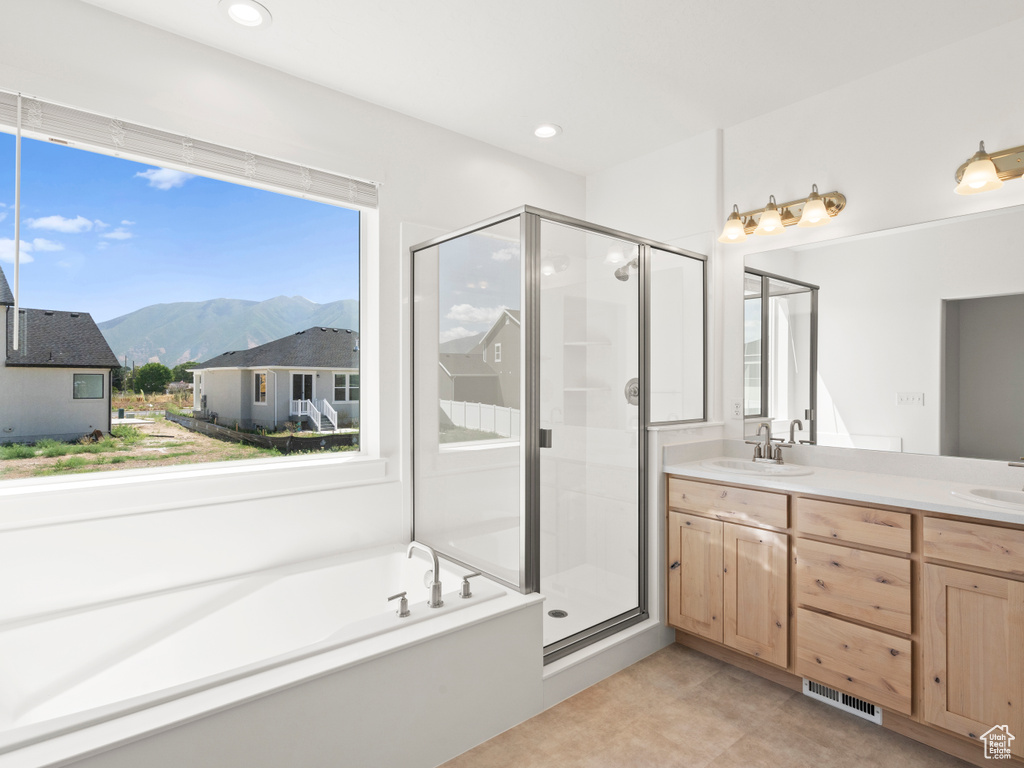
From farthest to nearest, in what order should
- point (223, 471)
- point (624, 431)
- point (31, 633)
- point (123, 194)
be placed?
point (624, 431) → point (223, 471) → point (123, 194) → point (31, 633)

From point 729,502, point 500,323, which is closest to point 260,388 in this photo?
point 500,323

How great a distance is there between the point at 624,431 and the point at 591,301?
2.10 ft

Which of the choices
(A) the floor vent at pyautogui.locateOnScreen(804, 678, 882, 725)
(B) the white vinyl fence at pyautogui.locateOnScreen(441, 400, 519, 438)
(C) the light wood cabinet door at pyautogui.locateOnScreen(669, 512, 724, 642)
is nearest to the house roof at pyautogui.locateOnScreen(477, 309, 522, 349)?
(B) the white vinyl fence at pyautogui.locateOnScreen(441, 400, 519, 438)

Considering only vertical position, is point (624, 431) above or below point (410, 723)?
above

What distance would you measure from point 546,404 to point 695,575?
43.4 inches

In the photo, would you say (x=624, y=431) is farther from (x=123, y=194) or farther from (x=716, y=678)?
(x=123, y=194)

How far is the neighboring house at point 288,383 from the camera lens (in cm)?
243

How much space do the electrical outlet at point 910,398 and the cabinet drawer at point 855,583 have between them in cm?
76

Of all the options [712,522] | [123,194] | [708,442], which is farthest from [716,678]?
[123,194]

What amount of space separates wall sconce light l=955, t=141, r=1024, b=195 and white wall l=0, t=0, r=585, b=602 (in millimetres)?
2087

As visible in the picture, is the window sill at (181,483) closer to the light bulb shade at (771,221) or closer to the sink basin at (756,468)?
the sink basin at (756,468)

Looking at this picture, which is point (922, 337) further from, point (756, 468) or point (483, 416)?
point (483, 416)

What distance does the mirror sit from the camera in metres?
2.09

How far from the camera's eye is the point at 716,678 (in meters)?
2.41
